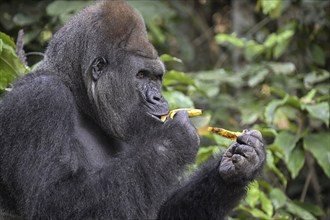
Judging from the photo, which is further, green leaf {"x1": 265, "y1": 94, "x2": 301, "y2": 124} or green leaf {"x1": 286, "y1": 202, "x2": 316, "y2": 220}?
green leaf {"x1": 265, "y1": 94, "x2": 301, "y2": 124}

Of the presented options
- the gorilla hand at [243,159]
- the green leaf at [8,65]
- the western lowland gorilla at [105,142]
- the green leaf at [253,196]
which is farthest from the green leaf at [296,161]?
the green leaf at [8,65]

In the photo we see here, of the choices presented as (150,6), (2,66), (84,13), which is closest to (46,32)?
(150,6)

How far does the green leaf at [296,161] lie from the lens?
620 centimetres

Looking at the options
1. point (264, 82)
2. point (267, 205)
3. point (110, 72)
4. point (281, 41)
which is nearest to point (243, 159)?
point (110, 72)

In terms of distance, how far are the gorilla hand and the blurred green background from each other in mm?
568

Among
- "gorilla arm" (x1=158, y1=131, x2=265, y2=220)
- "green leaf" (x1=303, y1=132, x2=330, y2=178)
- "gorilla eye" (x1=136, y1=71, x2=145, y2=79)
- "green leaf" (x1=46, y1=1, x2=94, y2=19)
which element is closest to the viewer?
"gorilla arm" (x1=158, y1=131, x2=265, y2=220)

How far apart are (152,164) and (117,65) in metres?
0.76

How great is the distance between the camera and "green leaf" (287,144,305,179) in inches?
244

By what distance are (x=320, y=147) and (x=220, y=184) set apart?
1.97m

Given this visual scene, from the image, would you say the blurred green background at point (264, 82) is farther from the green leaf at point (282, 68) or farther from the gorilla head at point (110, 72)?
the gorilla head at point (110, 72)

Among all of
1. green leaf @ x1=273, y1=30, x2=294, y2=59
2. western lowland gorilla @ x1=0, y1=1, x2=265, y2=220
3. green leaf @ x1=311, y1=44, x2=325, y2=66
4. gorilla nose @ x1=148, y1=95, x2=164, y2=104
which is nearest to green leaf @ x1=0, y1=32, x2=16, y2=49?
western lowland gorilla @ x1=0, y1=1, x2=265, y2=220

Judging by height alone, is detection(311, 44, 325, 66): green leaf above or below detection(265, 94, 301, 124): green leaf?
below

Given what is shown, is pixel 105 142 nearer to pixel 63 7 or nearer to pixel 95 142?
pixel 95 142

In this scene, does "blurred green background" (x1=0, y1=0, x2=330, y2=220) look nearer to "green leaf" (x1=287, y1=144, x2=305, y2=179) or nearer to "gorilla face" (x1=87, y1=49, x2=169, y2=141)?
"green leaf" (x1=287, y1=144, x2=305, y2=179)
